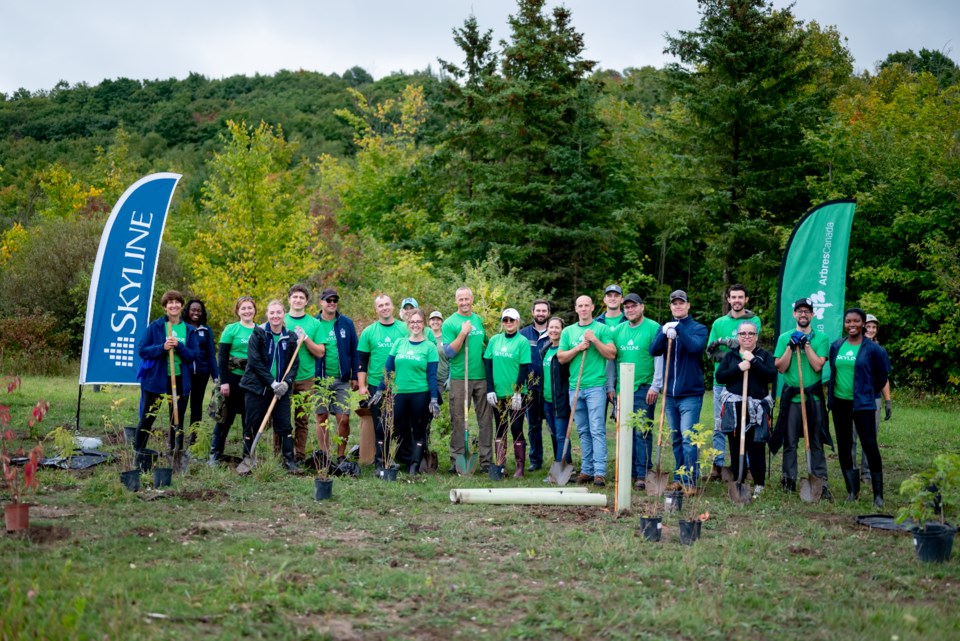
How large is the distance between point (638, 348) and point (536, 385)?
1347 mm

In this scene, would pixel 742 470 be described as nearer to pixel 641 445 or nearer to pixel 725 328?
pixel 641 445

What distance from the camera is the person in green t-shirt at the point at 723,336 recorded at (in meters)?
8.98

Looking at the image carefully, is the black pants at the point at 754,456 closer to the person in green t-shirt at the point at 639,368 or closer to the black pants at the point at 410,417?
the person in green t-shirt at the point at 639,368

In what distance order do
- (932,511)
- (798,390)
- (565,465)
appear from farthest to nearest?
(565,465), (798,390), (932,511)

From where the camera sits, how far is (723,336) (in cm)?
948

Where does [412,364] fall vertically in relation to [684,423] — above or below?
above

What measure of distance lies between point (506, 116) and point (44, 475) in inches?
825

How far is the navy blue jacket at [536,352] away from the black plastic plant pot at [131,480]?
4.33 metres

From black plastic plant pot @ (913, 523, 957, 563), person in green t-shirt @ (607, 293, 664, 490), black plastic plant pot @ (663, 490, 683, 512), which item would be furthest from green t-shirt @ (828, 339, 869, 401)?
black plastic plant pot @ (913, 523, 957, 563)

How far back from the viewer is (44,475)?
866 centimetres

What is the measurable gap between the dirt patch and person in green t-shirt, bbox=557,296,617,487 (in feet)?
16.6

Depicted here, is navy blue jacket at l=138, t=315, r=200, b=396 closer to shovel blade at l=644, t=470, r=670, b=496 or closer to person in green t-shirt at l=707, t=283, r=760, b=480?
shovel blade at l=644, t=470, r=670, b=496

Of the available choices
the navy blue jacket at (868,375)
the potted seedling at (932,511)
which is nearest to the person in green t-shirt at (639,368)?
the navy blue jacket at (868,375)

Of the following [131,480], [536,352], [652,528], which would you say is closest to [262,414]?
[131,480]
